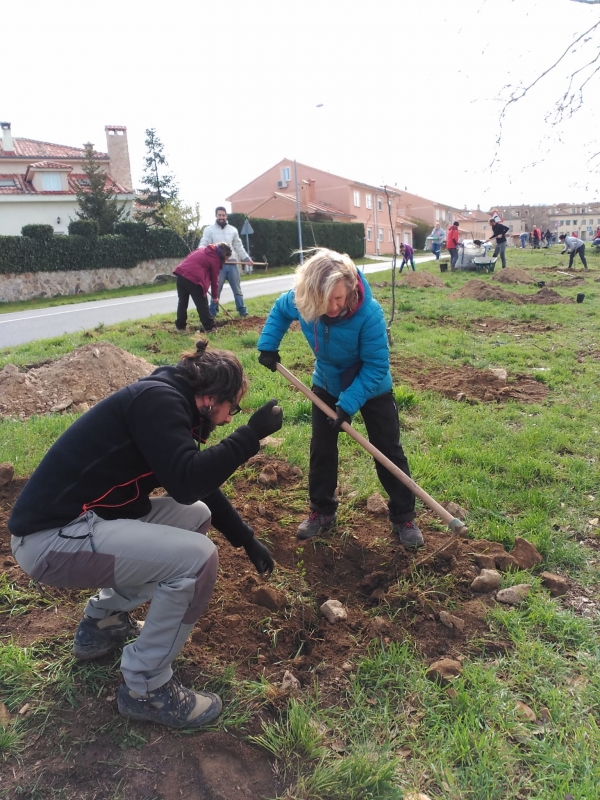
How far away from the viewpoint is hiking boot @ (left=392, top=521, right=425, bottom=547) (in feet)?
11.0

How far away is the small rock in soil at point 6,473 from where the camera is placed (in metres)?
3.88

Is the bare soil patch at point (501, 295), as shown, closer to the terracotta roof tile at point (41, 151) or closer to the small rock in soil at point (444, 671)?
the small rock in soil at point (444, 671)

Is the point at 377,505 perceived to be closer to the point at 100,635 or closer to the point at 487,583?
the point at 487,583

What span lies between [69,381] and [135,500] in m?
4.14

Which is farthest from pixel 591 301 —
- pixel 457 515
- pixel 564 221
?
pixel 564 221

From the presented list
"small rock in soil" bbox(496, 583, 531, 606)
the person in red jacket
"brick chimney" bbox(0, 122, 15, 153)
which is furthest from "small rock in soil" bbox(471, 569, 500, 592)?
→ "brick chimney" bbox(0, 122, 15, 153)

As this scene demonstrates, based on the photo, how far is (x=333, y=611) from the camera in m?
2.82

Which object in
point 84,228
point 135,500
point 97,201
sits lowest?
point 135,500

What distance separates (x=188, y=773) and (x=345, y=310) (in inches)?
84.7

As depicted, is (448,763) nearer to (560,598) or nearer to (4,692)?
(560,598)

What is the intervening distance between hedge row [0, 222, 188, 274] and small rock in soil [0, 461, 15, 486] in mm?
20416

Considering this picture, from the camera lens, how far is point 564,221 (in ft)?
305

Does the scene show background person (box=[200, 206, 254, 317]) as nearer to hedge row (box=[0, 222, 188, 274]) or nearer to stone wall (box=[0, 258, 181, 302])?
hedge row (box=[0, 222, 188, 274])

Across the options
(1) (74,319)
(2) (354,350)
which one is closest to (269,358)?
(2) (354,350)
